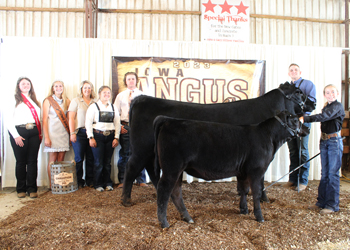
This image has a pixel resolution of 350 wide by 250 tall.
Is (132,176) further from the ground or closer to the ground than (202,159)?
closer to the ground

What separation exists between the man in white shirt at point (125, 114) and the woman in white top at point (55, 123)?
0.94 metres

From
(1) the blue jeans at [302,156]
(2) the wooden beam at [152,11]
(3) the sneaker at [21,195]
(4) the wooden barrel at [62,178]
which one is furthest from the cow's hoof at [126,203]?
(2) the wooden beam at [152,11]

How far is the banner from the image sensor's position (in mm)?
4489

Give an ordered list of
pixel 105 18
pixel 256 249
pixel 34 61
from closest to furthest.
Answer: pixel 256 249 < pixel 34 61 < pixel 105 18

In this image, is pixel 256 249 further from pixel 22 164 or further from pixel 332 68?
pixel 332 68

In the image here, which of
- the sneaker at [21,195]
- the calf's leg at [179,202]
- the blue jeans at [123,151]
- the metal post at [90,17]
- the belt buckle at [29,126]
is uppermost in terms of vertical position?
the metal post at [90,17]

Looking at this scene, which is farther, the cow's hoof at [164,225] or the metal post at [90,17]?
the metal post at [90,17]

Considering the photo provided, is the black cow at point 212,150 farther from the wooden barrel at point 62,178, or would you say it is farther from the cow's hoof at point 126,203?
the wooden barrel at point 62,178

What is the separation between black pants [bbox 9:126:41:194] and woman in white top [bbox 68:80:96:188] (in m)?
0.56

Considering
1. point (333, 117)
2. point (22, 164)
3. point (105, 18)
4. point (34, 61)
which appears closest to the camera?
point (333, 117)

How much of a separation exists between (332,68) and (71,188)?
5.50 metres

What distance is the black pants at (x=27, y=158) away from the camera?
12.1 feet

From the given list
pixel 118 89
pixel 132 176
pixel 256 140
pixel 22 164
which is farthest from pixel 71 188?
pixel 256 140

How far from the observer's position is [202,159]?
226 centimetres
